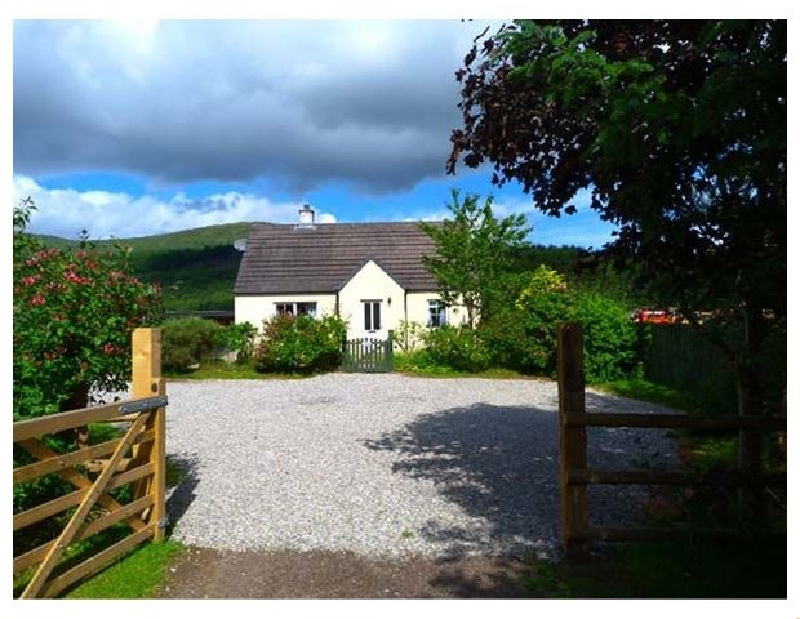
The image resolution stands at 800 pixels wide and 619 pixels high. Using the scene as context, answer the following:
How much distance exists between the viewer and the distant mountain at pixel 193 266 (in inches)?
1863

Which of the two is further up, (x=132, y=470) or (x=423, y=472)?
(x=132, y=470)

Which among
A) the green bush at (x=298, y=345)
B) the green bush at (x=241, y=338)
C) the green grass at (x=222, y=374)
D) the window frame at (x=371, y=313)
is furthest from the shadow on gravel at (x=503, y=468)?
the window frame at (x=371, y=313)

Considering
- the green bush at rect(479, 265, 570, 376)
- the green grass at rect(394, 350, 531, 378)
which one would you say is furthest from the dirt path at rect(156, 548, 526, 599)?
the green grass at rect(394, 350, 531, 378)

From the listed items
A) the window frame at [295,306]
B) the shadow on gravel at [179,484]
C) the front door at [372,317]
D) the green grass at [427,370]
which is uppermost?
the window frame at [295,306]

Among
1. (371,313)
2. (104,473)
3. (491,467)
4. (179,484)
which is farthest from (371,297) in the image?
(104,473)

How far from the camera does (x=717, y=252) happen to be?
17.6 feet

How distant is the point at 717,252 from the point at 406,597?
3.60 meters

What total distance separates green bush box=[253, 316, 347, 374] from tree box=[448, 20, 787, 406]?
15.9 metres

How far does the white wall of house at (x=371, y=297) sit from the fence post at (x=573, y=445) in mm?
21775

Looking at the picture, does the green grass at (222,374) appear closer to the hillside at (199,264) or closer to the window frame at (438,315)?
the window frame at (438,315)

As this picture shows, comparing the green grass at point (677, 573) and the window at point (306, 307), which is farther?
the window at point (306, 307)

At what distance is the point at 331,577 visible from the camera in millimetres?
5035

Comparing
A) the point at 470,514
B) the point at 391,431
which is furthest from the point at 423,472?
the point at 391,431
